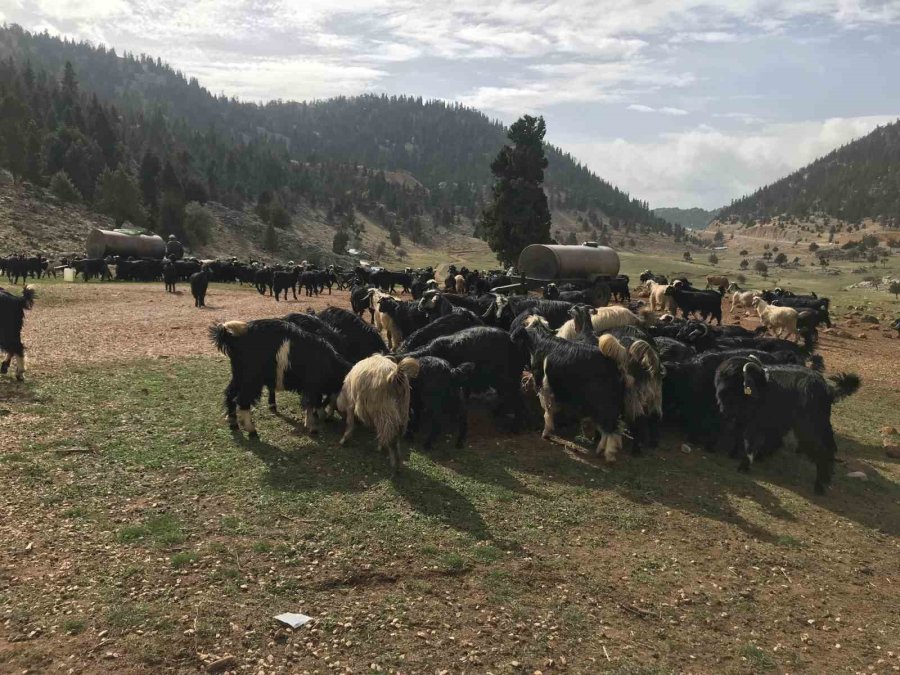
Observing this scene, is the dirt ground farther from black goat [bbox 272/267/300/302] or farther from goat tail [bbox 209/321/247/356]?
black goat [bbox 272/267/300/302]

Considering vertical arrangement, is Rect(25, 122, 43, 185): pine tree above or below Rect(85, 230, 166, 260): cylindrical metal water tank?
above

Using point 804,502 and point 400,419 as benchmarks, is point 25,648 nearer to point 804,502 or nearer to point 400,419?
point 400,419

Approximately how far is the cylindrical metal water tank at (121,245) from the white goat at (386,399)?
144ft

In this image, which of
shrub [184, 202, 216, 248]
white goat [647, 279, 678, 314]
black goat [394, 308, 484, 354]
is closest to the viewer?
black goat [394, 308, 484, 354]

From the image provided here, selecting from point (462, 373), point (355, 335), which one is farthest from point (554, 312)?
point (462, 373)

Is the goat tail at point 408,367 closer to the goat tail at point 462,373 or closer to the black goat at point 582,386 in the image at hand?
the goat tail at point 462,373

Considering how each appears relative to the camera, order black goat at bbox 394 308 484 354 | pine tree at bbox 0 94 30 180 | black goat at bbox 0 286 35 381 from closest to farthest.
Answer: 1. black goat at bbox 0 286 35 381
2. black goat at bbox 394 308 484 354
3. pine tree at bbox 0 94 30 180

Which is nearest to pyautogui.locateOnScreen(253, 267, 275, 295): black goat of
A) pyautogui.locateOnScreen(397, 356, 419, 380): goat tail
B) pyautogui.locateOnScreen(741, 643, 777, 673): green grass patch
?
pyautogui.locateOnScreen(397, 356, 419, 380): goat tail

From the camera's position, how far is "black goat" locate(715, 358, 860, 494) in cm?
838

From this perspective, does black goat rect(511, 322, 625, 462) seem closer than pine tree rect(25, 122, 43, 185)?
Yes

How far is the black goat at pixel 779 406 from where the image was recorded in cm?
838

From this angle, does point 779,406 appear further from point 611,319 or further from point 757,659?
point 611,319

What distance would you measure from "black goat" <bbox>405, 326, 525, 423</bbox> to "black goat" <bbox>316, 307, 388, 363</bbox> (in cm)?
176

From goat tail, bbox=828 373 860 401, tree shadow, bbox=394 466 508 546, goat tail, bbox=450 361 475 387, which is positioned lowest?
tree shadow, bbox=394 466 508 546
